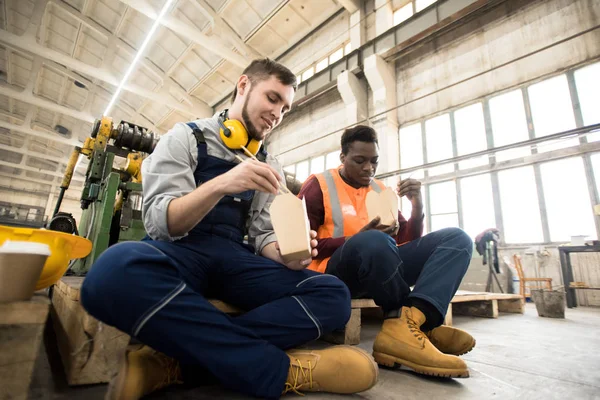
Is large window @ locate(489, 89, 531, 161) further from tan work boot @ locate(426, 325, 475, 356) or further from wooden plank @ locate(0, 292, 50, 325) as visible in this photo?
wooden plank @ locate(0, 292, 50, 325)

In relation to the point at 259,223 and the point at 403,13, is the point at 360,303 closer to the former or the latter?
the point at 259,223

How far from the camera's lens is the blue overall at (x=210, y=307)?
698mm

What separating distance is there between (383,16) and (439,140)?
321cm

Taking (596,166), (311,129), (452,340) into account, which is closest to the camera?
(452,340)

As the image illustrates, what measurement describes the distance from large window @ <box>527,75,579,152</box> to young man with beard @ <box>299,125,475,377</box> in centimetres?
555

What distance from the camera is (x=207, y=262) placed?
98 centimetres

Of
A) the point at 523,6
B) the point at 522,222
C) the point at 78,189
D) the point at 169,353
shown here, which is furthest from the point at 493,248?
the point at 78,189

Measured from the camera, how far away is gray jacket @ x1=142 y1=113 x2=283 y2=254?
0.91 metres

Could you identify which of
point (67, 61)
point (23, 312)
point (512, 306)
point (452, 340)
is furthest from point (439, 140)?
point (67, 61)

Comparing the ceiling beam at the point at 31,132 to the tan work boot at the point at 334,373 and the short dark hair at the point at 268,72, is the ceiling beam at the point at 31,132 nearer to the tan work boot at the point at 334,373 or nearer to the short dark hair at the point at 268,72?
Answer: the short dark hair at the point at 268,72

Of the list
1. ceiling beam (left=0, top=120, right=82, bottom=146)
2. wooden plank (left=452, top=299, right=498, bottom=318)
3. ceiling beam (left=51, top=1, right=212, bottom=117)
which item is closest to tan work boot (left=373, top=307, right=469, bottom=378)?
wooden plank (left=452, top=299, right=498, bottom=318)

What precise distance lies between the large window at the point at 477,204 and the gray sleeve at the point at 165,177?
6587mm

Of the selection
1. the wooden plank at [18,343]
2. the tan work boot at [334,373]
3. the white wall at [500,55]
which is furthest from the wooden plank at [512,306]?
the wooden plank at [18,343]

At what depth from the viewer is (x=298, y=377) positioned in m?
0.82
